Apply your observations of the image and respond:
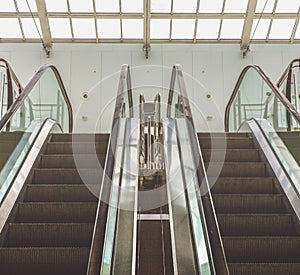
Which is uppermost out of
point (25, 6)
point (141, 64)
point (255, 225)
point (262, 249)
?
point (25, 6)

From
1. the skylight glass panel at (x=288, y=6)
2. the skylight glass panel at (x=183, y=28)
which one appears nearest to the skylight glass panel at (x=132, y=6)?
the skylight glass panel at (x=183, y=28)

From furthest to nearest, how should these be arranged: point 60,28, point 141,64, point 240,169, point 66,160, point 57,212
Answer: point 141,64 < point 60,28 < point 66,160 < point 240,169 < point 57,212

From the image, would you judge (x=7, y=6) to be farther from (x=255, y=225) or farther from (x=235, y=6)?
(x=255, y=225)

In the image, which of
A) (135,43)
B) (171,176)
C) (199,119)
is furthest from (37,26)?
(171,176)

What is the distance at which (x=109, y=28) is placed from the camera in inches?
636

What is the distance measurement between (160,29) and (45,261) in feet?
41.5

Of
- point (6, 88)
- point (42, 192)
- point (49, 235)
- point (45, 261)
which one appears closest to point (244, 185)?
point (42, 192)

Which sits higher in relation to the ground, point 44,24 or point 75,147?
point 44,24

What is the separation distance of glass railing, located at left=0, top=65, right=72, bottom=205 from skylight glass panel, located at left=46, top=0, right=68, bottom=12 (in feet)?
20.3

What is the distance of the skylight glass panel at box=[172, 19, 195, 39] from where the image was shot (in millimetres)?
15992

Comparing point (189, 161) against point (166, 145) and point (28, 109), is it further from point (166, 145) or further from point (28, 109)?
point (28, 109)

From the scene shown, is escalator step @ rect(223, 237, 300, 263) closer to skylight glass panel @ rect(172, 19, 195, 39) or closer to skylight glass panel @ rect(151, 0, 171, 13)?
skylight glass panel @ rect(151, 0, 171, 13)

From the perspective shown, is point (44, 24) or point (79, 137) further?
point (44, 24)

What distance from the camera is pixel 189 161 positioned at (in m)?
5.42
